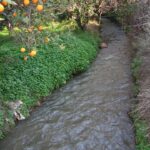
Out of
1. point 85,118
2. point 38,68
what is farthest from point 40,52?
point 85,118

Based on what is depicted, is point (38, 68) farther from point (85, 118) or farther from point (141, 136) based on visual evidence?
point (141, 136)

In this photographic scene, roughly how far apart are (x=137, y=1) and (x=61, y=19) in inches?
138

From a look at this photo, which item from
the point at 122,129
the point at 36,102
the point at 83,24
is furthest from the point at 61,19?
the point at 122,129

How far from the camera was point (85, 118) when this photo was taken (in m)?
7.92

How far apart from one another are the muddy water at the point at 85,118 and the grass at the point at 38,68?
0.35 meters

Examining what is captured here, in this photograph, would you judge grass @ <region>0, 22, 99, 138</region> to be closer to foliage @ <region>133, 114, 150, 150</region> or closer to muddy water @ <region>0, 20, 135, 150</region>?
muddy water @ <region>0, 20, 135, 150</region>

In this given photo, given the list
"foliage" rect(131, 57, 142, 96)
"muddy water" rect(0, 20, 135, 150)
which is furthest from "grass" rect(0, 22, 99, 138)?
"foliage" rect(131, 57, 142, 96)

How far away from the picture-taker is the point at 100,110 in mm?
8242

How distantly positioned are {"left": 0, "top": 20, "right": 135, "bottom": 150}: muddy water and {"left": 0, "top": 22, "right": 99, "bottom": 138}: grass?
347 millimetres

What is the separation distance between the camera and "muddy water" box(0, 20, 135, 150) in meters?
6.93

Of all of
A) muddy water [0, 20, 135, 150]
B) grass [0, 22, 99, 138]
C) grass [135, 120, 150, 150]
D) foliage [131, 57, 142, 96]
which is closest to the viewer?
grass [135, 120, 150, 150]

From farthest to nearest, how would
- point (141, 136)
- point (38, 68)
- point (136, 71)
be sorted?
point (136, 71) < point (38, 68) < point (141, 136)

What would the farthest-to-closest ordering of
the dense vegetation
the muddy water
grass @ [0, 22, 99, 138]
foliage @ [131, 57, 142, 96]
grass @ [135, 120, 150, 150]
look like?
foliage @ [131, 57, 142, 96] → grass @ [0, 22, 99, 138] → the muddy water → grass @ [135, 120, 150, 150] → the dense vegetation

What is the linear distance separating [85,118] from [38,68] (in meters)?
2.45
